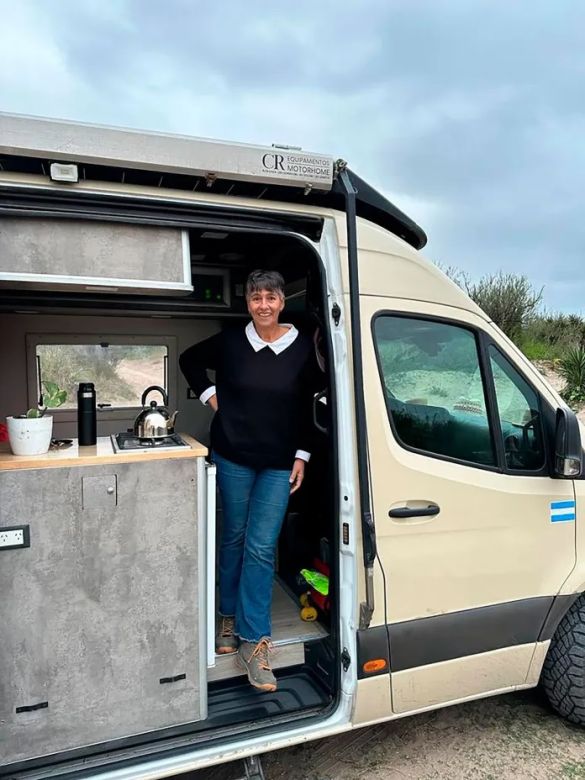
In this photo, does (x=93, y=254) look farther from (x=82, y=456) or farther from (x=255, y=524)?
(x=255, y=524)

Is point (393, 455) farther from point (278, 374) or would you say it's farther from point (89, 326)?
point (89, 326)

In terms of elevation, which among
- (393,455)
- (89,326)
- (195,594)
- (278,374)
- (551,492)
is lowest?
(195,594)

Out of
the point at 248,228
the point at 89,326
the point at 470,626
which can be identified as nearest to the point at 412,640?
the point at 470,626

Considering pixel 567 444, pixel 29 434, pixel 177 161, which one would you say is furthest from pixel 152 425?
pixel 567 444

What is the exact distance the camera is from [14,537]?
1.85 meters

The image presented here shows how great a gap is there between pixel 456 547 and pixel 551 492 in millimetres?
568

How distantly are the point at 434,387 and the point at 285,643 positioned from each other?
1415mm

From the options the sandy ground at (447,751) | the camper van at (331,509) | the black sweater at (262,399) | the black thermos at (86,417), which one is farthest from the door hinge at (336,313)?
the sandy ground at (447,751)

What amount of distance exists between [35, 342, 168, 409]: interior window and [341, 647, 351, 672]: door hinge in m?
2.64

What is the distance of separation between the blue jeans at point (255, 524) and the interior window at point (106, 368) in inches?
75.2

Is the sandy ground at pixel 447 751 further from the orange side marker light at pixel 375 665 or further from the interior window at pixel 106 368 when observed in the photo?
the interior window at pixel 106 368

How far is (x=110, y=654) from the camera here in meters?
2.01

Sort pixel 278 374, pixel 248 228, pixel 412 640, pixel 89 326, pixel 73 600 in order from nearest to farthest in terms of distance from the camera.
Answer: pixel 73 600 < pixel 248 228 < pixel 412 640 < pixel 278 374 < pixel 89 326

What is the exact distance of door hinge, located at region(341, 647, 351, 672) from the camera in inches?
85.7
